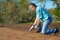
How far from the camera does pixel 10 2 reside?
26.0 metres

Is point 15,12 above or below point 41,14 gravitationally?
below

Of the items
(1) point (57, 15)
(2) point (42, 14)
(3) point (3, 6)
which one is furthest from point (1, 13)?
(2) point (42, 14)

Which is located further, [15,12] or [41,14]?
[15,12]

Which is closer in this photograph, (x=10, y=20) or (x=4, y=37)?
(x=4, y=37)

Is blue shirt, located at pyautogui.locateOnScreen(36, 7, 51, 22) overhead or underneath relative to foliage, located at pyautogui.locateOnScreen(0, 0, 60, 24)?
overhead

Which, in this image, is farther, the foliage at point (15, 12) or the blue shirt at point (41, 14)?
the foliage at point (15, 12)

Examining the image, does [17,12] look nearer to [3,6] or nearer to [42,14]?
[3,6]

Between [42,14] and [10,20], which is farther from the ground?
[42,14]

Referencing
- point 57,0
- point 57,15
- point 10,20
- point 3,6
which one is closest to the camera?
point 57,0

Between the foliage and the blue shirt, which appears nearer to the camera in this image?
the blue shirt

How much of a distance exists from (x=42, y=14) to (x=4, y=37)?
2.04 m

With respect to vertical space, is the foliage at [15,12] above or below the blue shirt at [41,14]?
below

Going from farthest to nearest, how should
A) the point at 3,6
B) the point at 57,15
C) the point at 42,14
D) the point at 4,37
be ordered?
the point at 3,6 → the point at 57,15 → the point at 42,14 → the point at 4,37

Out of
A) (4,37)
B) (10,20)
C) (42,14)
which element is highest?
(42,14)
